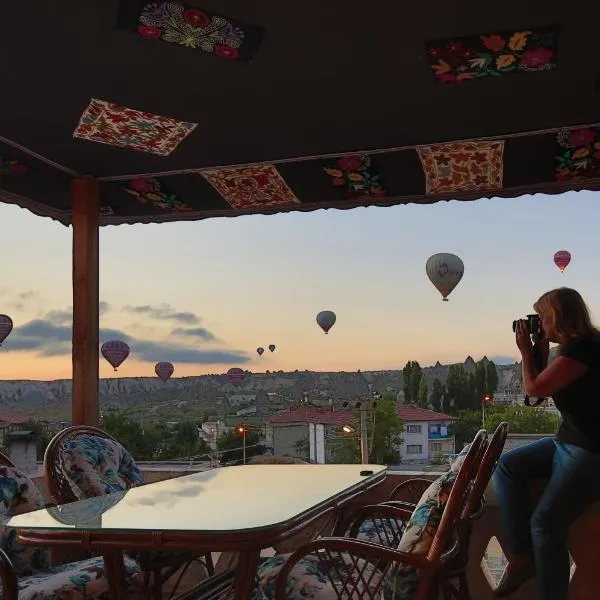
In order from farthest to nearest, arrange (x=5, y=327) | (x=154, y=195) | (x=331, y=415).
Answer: (x=5, y=327) < (x=331, y=415) < (x=154, y=195)

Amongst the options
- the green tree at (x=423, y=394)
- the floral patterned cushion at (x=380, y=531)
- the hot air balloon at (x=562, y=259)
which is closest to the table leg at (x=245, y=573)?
the floral patterned cushion at (x=380, y=531)

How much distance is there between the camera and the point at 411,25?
8.59 ft

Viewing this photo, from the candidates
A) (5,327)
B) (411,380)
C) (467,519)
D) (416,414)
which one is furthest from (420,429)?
(5,327)

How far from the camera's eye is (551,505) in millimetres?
2531

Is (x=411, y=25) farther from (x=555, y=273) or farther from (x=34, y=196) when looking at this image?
(x=555, y=273)

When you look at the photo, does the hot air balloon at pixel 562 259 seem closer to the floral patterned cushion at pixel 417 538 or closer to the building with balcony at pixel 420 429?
the building with balcony at pixel 420 429

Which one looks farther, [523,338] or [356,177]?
[356,177]

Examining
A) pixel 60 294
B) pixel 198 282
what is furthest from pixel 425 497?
pixel 198 282

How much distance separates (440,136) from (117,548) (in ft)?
8.52

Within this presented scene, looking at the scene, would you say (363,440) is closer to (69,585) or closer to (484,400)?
(484,400)

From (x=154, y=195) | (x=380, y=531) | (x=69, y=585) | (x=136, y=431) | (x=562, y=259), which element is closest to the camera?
(x=69, y=585)

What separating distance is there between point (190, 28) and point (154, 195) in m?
2.00

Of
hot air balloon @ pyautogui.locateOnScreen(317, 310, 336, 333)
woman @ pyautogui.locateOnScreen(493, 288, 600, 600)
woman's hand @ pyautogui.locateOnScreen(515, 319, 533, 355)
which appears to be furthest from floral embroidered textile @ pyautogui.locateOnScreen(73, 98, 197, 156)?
hot air balloon @ pyautogui.locateOnScreen(317, 310, 336, 333)

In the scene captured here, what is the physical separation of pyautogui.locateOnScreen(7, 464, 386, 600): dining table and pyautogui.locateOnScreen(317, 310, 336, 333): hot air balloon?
9.11 m
